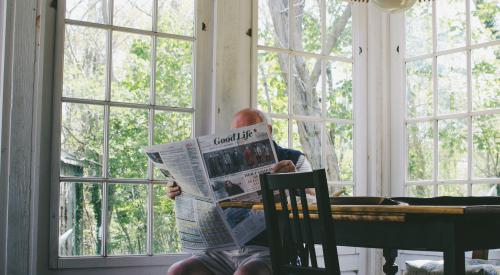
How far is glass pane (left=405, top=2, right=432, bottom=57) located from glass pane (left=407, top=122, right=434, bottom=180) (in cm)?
47

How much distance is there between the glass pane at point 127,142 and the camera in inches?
127

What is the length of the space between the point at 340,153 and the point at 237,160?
1632 millimetres

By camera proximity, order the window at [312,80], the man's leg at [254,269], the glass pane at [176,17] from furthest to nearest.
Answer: the window at [312,80]
the glass pane at [176,17]
the man's leg at [254,269]

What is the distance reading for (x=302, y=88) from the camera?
12.7 ft

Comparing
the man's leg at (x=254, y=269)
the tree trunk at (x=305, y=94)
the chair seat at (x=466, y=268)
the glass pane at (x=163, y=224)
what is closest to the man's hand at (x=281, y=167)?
the man's leg at (x=254, y=269)

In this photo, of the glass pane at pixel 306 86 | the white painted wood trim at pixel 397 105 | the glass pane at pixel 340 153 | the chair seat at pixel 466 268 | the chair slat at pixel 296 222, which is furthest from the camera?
the white painted wood trim at pixel 397 105

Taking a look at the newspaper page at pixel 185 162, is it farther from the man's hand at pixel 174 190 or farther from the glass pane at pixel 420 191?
the glass pane at pixel 420 191

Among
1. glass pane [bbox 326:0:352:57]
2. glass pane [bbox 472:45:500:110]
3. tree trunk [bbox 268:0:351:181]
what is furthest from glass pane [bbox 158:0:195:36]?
glass pane [bbox 472:45:500:110]

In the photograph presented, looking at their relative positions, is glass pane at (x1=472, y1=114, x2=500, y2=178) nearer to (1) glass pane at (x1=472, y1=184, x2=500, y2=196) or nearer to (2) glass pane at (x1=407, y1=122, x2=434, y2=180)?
(1) glass pane at (x1=472, y1=184, x2=500, y2=196)

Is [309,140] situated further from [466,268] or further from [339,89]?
[466,268]

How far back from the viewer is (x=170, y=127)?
11.1ft

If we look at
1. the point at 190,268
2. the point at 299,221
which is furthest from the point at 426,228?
the point at 190,268

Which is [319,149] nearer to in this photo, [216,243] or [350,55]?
[350,55]

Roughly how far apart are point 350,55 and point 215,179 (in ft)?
6.29
